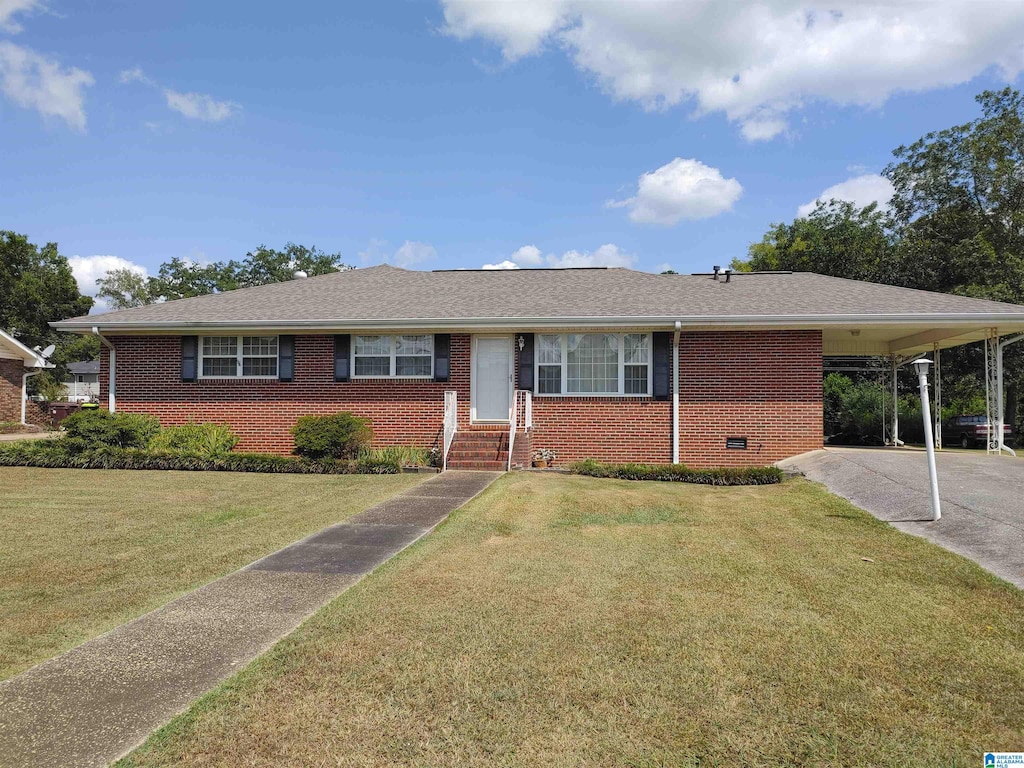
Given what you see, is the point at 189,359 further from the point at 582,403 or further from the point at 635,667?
the point at 635,667

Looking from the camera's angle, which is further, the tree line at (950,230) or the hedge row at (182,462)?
the tree line at (950,230)

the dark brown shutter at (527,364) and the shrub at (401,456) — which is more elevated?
the dark brown shutter at (527,364)

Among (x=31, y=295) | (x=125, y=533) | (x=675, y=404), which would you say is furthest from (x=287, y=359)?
(x=31, y=295)

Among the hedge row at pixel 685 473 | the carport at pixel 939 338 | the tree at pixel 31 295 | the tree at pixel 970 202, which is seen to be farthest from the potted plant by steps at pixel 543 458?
the tree at pixel 31 295

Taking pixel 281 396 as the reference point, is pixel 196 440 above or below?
below

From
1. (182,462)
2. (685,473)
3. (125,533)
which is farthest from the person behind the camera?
(182,462)

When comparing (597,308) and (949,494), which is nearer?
(949,494)

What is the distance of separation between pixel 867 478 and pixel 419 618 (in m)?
8.22

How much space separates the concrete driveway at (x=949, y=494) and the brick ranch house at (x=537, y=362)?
5.70 ft

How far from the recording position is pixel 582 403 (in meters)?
13.5

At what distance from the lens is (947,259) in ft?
85.3

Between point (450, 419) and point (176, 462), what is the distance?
5363 millimetres

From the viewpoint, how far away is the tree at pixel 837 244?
28344mm

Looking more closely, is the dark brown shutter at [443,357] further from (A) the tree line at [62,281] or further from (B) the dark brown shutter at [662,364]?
(A) the tree line at [62,281]
